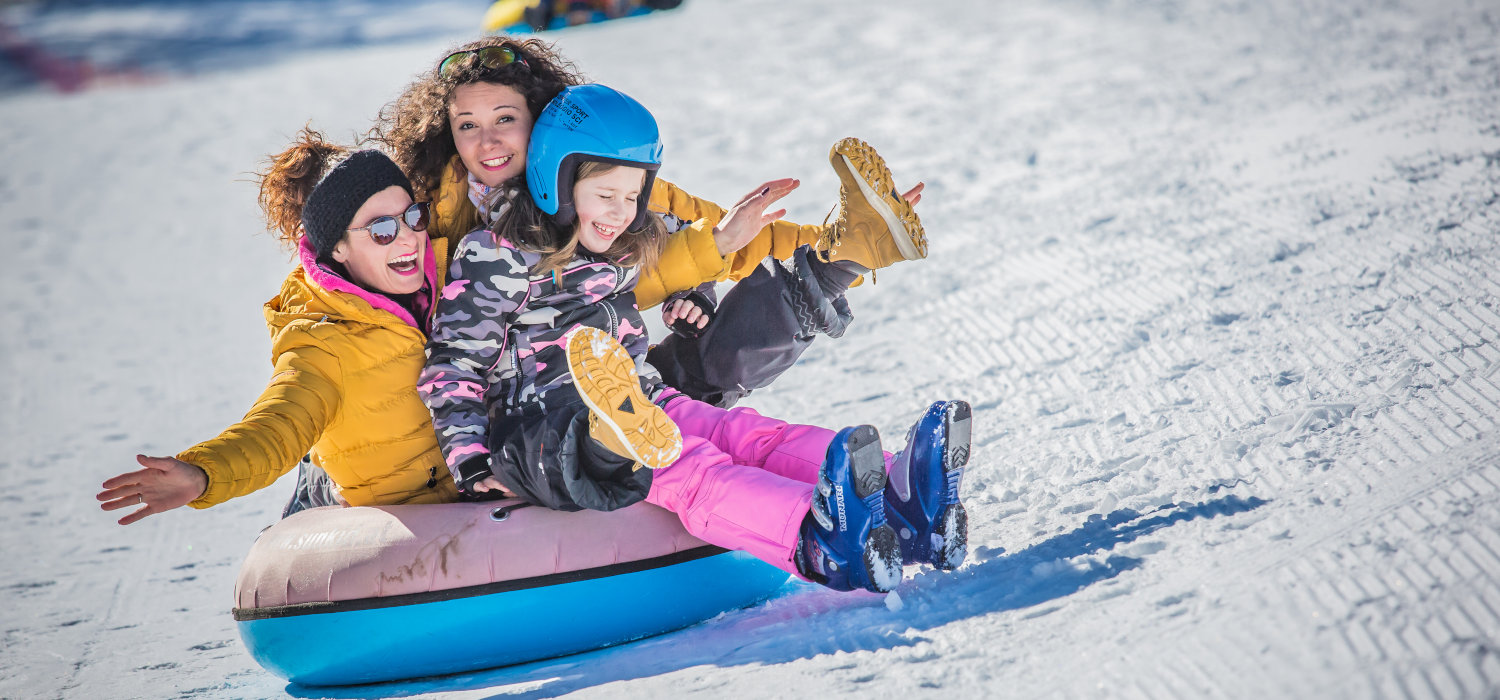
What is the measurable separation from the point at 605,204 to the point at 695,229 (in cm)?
33

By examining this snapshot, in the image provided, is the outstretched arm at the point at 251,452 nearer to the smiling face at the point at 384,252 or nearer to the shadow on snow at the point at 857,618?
the smiling face at the point at 384,252

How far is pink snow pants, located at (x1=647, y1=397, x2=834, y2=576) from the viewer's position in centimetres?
224

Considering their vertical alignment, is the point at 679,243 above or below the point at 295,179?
below

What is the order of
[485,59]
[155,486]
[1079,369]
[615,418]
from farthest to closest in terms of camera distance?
[1079,369]
[485,59]
[615,418]
[155,486]

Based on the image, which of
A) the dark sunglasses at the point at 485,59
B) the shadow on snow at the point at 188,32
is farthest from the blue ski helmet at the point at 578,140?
the shadow on snow at the point at 188,32

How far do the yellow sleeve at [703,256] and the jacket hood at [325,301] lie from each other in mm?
578

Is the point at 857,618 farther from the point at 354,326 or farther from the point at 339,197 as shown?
the point at 339,197

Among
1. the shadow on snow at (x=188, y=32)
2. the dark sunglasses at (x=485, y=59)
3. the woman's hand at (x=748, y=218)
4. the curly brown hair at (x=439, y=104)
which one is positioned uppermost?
the shadow on snow at (x=188, y=32)

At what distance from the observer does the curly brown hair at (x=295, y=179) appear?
250 cm

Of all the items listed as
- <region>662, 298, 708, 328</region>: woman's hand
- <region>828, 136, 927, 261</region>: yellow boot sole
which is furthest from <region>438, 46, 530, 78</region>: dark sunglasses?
<region>828, 136, 927, 261</region>: yellow boot sole

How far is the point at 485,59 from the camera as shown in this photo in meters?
2.60

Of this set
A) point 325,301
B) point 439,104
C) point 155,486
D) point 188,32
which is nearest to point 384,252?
point 325,301

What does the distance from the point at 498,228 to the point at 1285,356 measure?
7.00 feet

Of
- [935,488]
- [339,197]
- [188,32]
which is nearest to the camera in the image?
[935,488]
